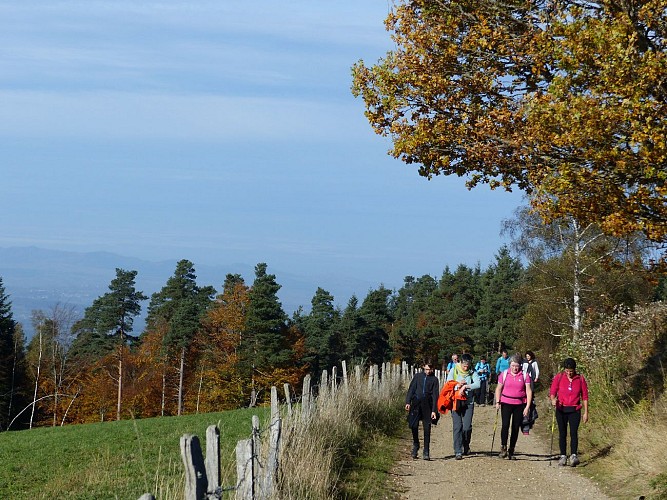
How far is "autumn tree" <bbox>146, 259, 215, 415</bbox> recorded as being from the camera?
75.4 m

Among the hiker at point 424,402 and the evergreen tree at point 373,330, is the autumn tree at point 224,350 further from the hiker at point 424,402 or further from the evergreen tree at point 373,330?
the hiker at point 424,402

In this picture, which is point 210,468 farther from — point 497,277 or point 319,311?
point 319,311

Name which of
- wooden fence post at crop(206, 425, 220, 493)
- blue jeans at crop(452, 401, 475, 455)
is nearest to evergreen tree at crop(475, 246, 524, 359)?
blue jeans at crop(452, 401, 475, 455)

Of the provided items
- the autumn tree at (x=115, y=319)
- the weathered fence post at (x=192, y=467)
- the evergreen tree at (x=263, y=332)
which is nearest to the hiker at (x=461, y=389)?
A: the weathered fence post at (x=192, y=467)

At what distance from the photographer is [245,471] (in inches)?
295

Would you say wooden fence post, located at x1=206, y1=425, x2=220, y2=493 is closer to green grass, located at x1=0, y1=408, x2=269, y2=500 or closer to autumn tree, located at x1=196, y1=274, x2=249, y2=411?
green grass, located at x1=0, y1=408, x2=269, y2=500

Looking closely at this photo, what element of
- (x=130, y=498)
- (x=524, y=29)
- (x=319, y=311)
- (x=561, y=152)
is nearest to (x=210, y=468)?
(x=130, y=498)

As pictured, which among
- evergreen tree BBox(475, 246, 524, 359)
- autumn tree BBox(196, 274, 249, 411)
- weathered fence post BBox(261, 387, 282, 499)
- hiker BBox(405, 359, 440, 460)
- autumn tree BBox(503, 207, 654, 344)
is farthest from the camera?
evergreen tree BBox(475, 246, 524, 359)

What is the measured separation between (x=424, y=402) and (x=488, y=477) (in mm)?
1969

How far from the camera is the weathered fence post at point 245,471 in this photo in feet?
24.3

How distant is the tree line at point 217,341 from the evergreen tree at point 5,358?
0.53ft

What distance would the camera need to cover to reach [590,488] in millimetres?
11844

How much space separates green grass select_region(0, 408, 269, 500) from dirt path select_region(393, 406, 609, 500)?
9.04 ft

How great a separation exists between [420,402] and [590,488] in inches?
139
